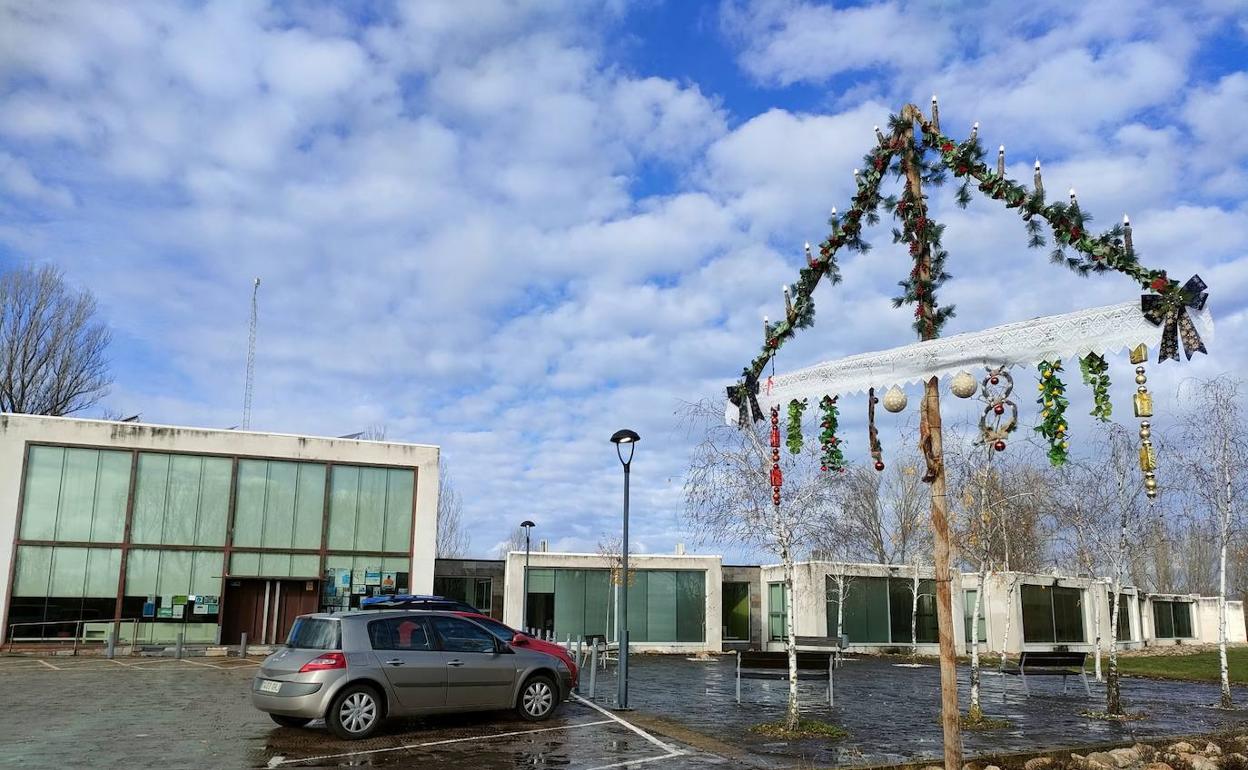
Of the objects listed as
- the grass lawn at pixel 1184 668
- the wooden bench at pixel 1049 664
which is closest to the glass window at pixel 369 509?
the wooden bench at pixel 1049 664

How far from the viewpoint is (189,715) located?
13953mm

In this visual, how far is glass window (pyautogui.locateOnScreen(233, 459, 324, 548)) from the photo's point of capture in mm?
32062

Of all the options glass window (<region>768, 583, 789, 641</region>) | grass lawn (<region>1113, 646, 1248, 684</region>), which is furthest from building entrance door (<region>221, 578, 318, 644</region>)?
grass lawn (<region>1113, 646, 1248, 684</region>)

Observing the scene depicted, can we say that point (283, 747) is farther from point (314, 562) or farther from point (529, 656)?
point (314, 562)

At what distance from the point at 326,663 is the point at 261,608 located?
2209 cm

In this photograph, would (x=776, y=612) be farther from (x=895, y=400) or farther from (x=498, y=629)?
(x=895, y=400)

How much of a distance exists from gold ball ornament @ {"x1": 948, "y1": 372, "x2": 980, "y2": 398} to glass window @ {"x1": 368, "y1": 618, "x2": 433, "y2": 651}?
7650mm

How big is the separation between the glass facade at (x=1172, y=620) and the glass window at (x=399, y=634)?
50.6 m

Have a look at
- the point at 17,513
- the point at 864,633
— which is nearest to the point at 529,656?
the point at 17,513

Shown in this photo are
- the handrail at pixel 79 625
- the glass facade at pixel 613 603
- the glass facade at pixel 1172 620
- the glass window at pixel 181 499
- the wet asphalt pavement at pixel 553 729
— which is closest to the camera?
the wet asphalt pavement at pixel 553 729

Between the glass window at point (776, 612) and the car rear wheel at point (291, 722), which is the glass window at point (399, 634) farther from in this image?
the glass window at point (776, 612)

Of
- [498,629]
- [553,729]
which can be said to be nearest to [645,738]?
[553,729]

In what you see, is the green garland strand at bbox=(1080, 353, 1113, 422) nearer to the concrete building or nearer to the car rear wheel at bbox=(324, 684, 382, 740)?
the car rear wheel at bbox=(324, 684, 382, 740)

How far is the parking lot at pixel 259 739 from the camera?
410 inches
